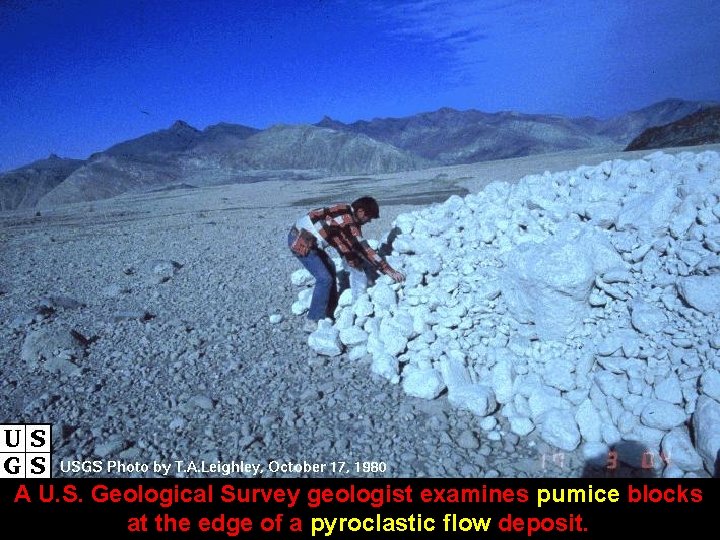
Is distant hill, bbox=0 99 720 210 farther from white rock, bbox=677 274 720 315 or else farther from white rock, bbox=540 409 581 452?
white rock, bbox=677 274 720 315

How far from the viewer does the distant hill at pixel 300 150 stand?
45625 mm

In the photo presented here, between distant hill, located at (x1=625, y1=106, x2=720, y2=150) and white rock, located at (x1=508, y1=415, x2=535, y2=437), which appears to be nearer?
white rock, located at (x1=508, y1=415, x2=535, y2=437)

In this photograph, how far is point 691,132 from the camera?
27.3 meters

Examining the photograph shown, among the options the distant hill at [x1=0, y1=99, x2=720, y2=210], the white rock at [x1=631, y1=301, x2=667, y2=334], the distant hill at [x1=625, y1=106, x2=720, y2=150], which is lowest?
the white rock at [x1=631, y1=301, x2=667, y2=334]

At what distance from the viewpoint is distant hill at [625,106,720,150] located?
26031mm


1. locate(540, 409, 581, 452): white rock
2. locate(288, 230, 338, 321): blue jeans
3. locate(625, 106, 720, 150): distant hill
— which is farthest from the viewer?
locate(625, 106, 720, 150): distant hill

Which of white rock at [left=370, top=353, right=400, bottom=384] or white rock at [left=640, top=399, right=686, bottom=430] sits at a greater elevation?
white rock at [left=370, top=353, right=400, bottom=384]

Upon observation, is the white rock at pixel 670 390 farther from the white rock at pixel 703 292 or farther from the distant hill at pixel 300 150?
the distant hill at pixel 300 150

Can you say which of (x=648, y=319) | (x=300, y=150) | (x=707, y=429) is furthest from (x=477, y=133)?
(x=707, y=429)

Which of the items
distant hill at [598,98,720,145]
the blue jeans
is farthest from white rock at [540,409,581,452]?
distant hill at [598,98,720,145]

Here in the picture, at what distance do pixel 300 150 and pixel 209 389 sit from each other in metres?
55.6

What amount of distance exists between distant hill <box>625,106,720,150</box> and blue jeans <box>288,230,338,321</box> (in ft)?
96.6

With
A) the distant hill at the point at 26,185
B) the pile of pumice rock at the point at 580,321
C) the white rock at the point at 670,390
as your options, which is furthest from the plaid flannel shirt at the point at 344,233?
the distant hill at the point at 26,185
